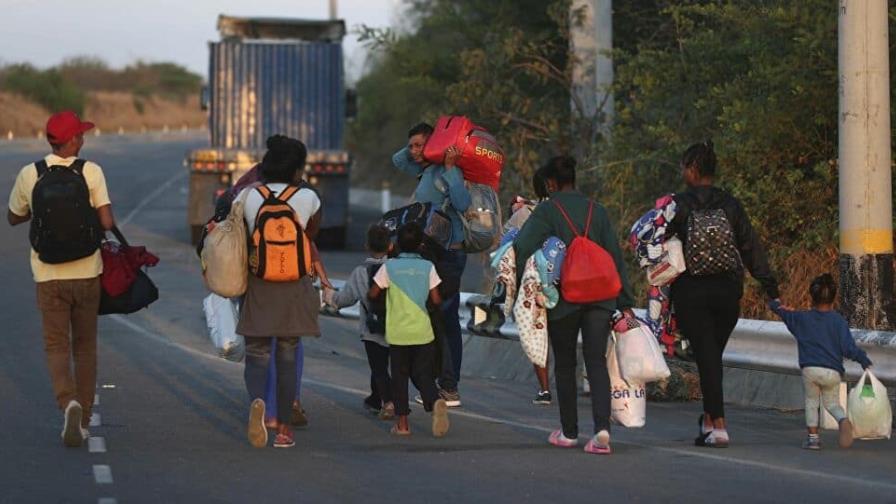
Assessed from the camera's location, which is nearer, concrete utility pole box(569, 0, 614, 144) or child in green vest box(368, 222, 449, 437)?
child in green vest box(368, 222, 449, 437)

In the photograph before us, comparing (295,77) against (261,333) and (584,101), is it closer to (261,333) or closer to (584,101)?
(584,101)

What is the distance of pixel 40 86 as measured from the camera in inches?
3903

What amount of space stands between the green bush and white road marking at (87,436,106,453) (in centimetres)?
8995

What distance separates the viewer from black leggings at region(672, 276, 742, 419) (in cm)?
1000

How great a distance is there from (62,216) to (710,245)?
3.56m

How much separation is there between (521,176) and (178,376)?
7.52m

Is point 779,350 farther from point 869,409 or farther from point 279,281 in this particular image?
point 279,281

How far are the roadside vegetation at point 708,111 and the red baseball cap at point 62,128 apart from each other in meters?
6.41

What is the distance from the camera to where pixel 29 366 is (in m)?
14.1

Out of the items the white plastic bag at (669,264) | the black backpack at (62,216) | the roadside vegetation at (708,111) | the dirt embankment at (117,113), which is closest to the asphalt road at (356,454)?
the white plastic bag at (669,264)

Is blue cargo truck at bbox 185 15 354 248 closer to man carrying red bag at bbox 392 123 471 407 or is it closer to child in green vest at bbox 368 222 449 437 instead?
man carrying red bag at bbox 392 123 471 407

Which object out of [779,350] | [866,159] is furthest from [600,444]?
[866,159]

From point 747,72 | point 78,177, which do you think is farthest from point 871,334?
Result: point 747,72

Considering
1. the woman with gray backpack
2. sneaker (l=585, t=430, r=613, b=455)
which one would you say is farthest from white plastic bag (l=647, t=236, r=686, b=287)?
sneaker (l=585, t=430, r=613, b=455)
